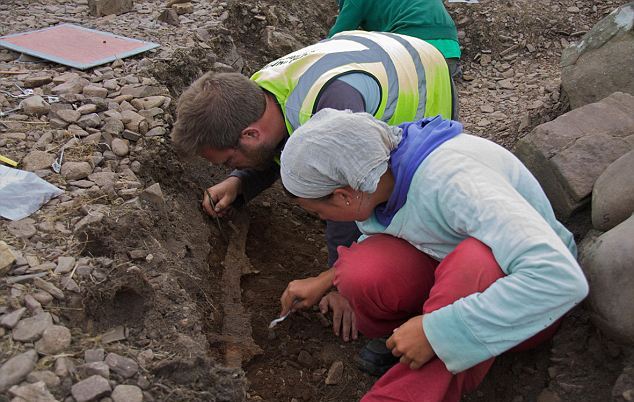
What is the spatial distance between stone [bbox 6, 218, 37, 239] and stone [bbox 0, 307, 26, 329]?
16.9 inches

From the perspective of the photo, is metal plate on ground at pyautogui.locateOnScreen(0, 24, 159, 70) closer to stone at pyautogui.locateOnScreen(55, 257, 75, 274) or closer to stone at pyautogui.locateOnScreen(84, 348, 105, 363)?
stone at pyautogui.locateOnScreen(55, 257, 75, 274)

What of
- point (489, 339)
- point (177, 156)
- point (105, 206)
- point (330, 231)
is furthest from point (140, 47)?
point (489, 339)

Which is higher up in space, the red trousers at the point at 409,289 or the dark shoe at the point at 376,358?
the red trousers at the point at 409,289

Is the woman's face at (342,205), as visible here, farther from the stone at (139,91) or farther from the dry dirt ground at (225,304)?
the stone at (139,91)

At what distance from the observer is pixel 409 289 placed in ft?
7.43

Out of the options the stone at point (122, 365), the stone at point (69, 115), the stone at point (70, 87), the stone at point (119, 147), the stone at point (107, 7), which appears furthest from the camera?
the stone at point (107, 7)

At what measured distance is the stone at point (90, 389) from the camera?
1856 millimetres

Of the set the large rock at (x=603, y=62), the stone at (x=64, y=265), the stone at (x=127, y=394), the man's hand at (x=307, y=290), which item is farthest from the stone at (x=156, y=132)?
the large rock at (x=603, y=62)

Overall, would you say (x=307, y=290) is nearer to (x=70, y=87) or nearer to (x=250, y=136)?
(x=250, y=136)

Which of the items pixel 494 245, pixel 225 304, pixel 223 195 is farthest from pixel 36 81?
pixel 494 245

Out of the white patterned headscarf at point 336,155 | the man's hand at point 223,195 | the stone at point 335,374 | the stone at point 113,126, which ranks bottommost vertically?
the stone at point 335,374

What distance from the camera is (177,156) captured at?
327cm

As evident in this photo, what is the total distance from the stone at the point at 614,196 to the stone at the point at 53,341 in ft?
6.25

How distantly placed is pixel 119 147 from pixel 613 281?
2126mm
